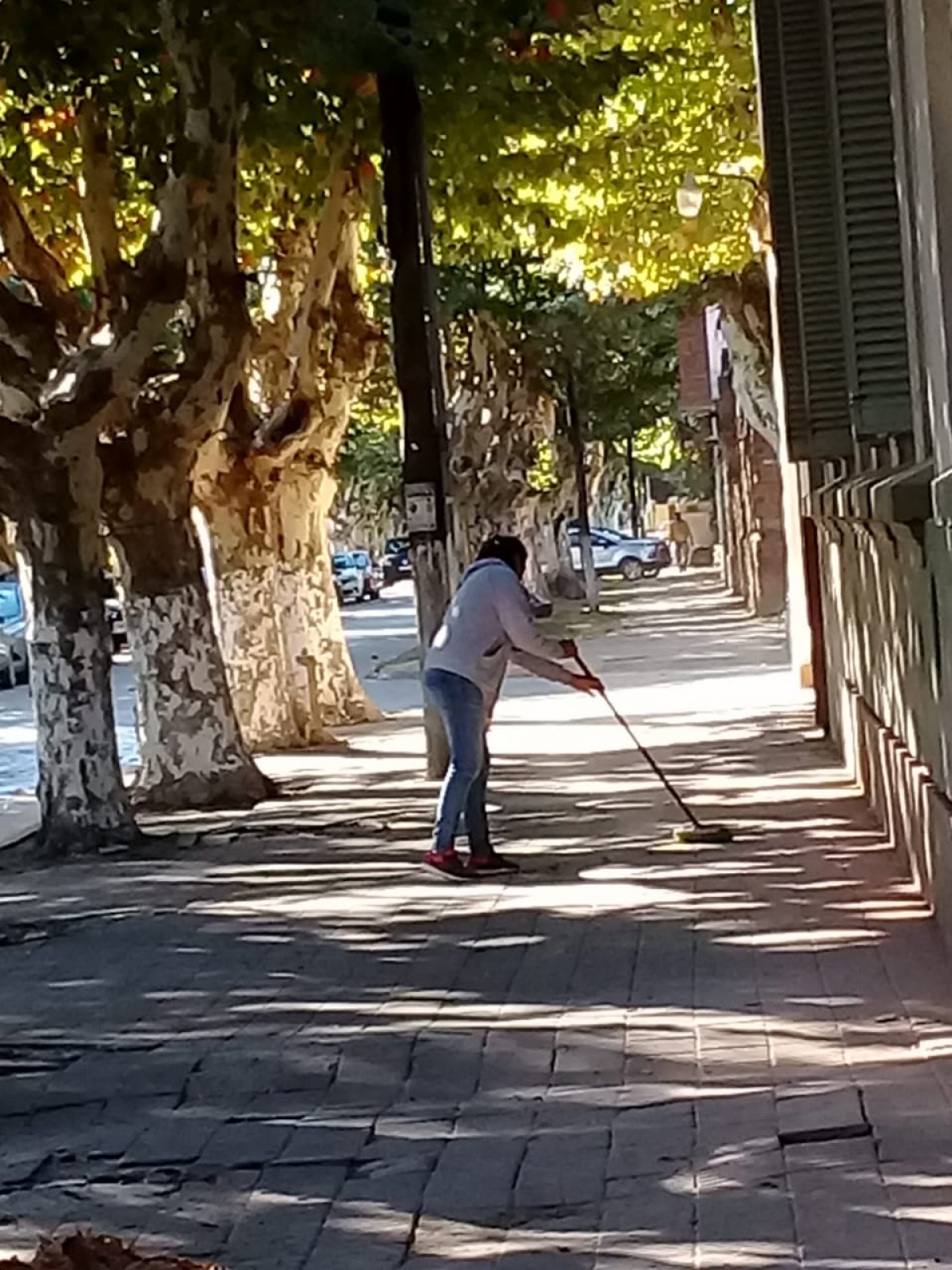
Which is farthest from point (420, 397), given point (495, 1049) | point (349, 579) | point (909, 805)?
point (349, 579)

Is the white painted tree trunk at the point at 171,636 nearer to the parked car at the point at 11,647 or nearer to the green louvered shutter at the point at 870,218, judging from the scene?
the green louvered shutter at the point at 870,218

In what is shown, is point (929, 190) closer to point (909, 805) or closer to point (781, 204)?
point (909, 805)

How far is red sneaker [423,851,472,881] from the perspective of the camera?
1212cm

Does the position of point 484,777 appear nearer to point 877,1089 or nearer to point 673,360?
point 877,1089

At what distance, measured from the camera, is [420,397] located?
16.7 meters

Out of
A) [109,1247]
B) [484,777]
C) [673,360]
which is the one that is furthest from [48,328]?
[673,360]

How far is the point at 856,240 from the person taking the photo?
10.8 meters

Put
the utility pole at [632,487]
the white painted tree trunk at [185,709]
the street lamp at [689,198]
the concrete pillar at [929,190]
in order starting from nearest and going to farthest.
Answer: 1. the concrete pillar at [929,190]
2. the white painted tree trunk at [185,709]
3. the street lamp at [689,198]
4. the utility pole at [632,487]

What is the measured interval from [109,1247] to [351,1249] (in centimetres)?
102

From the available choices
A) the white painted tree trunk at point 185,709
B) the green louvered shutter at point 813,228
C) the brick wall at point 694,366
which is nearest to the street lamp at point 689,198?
the green louvered shutter at point 813,228

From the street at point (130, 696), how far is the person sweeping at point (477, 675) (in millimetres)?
5874

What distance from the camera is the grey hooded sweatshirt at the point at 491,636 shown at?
1202 centimetres

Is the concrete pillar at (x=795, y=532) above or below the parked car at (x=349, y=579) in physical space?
above

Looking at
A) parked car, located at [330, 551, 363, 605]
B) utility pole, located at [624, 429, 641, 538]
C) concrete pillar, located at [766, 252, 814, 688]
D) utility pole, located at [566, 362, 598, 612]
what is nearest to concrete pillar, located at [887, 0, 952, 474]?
concrete pillar, located at [766, 252, 814, 688]
